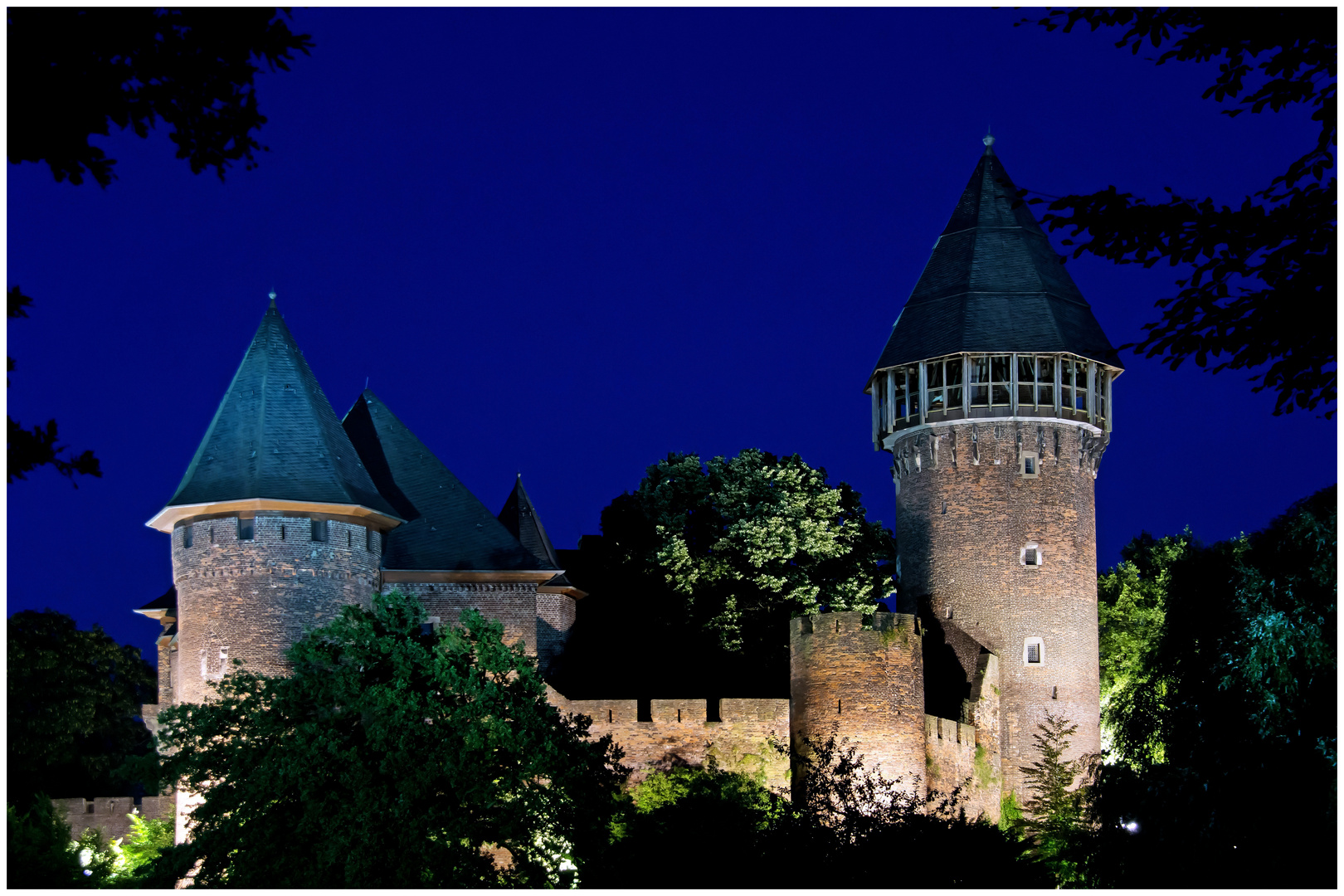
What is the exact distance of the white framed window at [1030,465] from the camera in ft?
128

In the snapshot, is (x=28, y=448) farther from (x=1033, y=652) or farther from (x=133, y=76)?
(x=1033, y=652)

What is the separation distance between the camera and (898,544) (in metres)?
40.7

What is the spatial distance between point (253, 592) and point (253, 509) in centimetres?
164

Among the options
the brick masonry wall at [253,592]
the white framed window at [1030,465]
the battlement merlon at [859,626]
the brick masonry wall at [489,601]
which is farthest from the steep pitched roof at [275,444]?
the white framed window at [1030,465]

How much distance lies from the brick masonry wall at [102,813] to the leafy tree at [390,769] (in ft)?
57.2

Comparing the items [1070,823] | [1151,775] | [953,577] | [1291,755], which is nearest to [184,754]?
[1151,775]

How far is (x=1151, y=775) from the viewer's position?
67.8 feet

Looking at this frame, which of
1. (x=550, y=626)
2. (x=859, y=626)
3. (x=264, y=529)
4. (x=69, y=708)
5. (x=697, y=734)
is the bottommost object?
(x=69, y=708)

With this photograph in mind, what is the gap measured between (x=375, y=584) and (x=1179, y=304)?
22181 mm

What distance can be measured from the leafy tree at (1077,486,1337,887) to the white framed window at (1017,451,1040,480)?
1623 centimetres

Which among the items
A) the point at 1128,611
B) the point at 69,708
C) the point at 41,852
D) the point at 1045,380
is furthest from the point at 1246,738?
the point at 69,708

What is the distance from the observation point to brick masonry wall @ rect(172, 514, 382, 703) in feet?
98.4

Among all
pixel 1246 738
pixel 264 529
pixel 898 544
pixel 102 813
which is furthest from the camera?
pixel 102 813

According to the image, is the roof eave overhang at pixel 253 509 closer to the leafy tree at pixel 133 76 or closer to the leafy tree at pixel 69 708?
the leafy tree at pixel 69 708
